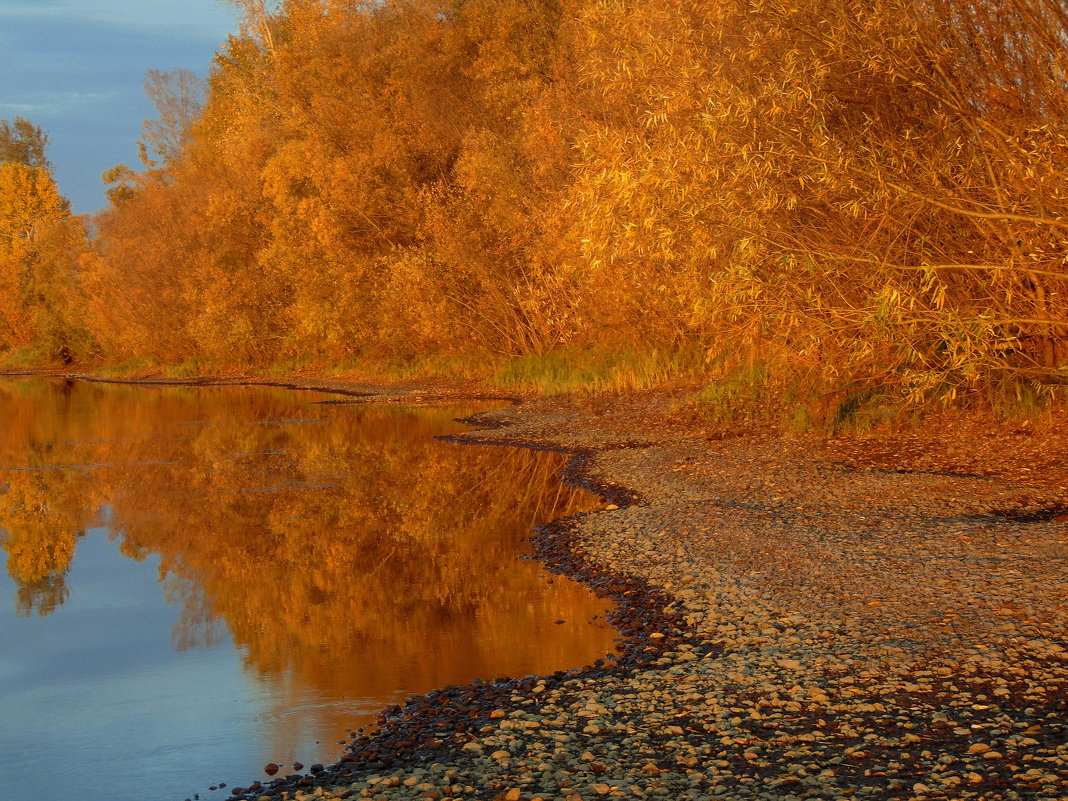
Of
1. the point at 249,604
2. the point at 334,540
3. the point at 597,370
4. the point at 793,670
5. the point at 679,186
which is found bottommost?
the point at 793,670

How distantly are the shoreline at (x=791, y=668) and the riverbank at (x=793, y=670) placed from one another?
Result: 2cm

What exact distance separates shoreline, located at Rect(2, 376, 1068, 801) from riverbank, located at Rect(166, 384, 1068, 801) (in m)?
0.02

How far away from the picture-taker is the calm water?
7.29 meters

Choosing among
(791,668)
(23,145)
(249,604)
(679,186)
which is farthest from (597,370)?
(23,145)

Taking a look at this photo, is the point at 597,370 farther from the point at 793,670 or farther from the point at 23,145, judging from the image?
the point at 23,145

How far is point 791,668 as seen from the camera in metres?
7.42

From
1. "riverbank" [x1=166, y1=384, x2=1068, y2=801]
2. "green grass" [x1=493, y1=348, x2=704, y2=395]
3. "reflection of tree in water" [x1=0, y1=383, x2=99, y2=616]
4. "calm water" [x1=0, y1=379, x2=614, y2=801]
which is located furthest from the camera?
"green grass" [x1=493, y1=348, x2=704, y2=395]

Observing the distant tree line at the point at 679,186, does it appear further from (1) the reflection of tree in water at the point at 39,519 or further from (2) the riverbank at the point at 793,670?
(1) the reflection of tree in water at the point at 39,519

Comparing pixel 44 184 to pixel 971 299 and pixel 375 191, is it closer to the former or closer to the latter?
pixel 375 191

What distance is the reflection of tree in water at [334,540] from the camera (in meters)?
9.03

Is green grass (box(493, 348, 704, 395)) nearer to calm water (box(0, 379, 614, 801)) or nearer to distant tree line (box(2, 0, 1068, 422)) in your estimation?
distant tree line (box(2, 0, 1068, 422))

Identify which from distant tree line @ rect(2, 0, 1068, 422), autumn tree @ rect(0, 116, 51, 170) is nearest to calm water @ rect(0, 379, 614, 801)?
distant tree line @ rect(2, 0, 1068, 422)

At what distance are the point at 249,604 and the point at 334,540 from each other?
2939mm

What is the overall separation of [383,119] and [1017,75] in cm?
2390
